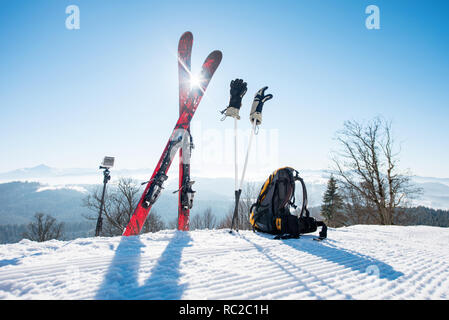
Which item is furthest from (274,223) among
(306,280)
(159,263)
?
(159,263)

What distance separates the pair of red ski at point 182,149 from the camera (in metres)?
4.88

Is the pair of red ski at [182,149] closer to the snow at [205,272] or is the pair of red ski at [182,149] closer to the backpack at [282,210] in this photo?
the backpack at [282,210]

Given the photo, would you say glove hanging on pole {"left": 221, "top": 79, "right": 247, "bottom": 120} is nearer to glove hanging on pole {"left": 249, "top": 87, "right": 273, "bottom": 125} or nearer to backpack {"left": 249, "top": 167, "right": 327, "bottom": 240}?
glove hanging on pole {"left": 249, "top": 87, "right": 273, "bottom": 125}

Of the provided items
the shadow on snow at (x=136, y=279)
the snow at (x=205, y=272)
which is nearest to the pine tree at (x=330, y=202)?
the snow at (x=205, y=272)

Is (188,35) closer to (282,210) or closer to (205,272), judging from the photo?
(282,210)

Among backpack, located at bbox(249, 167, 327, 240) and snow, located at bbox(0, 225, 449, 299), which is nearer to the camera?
snow, located at bbox(0, 225, 449, 299)

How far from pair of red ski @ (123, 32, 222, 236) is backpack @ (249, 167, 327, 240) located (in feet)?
7.11

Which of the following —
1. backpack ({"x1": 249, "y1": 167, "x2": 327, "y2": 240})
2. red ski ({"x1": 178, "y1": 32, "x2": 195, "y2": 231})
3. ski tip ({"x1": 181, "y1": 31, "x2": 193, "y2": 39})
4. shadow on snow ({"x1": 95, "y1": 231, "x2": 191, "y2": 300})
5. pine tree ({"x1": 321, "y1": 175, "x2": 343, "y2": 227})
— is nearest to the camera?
shadow on snow ({"x1": 95, "y1": 231, "x2": 191, "y2": 300})

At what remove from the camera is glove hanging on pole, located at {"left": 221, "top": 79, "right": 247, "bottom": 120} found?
3.95 metres

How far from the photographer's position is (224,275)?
5.00ft

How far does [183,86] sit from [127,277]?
5.38 metres

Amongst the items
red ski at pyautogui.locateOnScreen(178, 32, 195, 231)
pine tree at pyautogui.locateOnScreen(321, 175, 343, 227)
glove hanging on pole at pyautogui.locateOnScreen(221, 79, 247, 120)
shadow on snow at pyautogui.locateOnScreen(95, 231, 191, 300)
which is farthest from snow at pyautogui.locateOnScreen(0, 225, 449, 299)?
pine tree at pyautogui.locateOnScreen(321, 175, 343, 227)

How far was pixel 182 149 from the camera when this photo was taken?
17.3 ft
